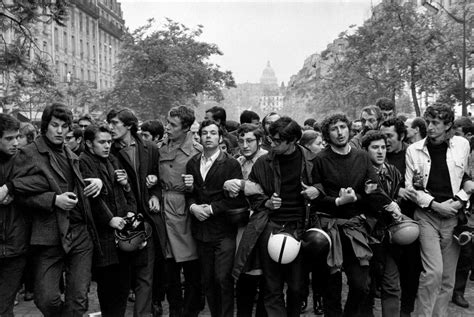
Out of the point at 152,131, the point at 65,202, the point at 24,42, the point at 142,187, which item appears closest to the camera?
the point at 65,202

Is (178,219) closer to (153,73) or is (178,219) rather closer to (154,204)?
(154,204)

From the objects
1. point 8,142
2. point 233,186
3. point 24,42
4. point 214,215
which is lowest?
point 214,215

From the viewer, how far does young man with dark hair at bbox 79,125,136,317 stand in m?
5.46

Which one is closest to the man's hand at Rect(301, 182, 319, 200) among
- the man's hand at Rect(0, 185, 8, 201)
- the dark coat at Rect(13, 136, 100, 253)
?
the dark coat at Rect(13, 136, 100, 253)

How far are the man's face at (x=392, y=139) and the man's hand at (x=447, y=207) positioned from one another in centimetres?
88

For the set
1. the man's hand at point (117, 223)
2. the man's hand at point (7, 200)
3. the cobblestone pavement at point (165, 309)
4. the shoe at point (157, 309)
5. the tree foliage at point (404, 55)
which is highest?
the tree foliage at point (404, 55)

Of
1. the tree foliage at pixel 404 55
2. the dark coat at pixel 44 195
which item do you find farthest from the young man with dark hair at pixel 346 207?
the tree foliage at pixel 404 55

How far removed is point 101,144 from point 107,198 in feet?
1.79

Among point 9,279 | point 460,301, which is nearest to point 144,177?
point 9,279

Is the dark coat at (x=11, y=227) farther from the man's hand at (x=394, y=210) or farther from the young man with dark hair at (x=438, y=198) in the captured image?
the young man with dark hair at (x=438, y=198)

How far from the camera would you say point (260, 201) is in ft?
18.2

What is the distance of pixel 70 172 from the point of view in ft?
17.2

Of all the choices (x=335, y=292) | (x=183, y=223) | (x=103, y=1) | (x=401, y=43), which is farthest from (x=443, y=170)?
(x=103, y=1)

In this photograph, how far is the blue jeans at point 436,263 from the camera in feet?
18.4
